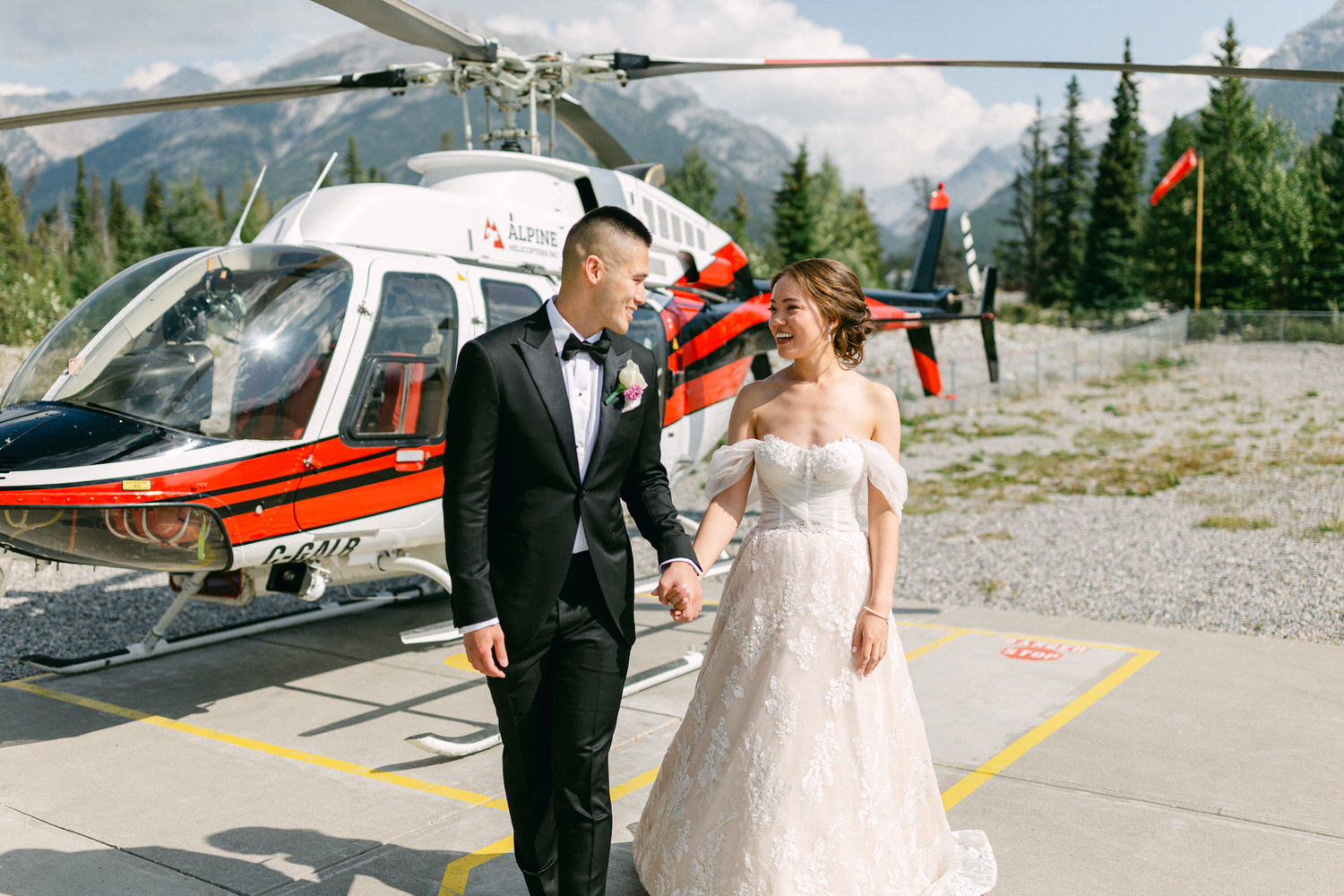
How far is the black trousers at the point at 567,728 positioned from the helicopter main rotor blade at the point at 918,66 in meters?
4.00

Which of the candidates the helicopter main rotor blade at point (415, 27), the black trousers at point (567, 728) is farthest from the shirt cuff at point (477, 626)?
the helicopter main rotor blade at point (415, 27)

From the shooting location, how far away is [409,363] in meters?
5.34

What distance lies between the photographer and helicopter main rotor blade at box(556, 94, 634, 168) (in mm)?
7309

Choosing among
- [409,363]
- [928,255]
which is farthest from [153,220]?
[409,363]

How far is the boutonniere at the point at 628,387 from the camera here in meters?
2.81

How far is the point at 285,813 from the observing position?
413 cm

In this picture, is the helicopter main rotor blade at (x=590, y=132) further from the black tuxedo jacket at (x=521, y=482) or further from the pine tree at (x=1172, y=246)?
the pine tree at (x=1172, y=246)

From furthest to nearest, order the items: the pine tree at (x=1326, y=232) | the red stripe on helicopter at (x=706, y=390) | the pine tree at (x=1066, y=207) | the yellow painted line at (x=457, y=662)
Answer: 1. the pine tree at (x=1066, y=207)
2. the pine tree at (x=1326, y=232)
3. the red stripe on helicopter at (x=706, y=390)
4. the yellow painted line at (x=457, y=662)

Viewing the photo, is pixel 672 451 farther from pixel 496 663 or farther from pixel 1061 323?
pixel 1061 323

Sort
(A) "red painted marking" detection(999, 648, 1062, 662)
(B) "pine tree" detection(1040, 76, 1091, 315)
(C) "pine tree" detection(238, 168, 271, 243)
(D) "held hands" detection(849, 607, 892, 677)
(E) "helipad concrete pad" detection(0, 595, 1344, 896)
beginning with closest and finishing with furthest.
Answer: (D) "held hands" detection(849, 607, 892, 677) < (E) "helipad concrete pad" detection(0, 595, 1344, 896) < (A) "red painted marking" detection(999, 648, 1062, 662) < (C) "pine tree" detection(238, 168, 271, 243) < (B) "pine tree" detection(1040, 76, 1091, 315)

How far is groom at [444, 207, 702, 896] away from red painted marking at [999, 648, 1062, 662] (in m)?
4.25

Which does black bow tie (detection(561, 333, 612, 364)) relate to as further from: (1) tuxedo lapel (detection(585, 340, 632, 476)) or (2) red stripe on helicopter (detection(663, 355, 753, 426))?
(2) red stripe on helicopter (detection(663, 355, 753, 426))

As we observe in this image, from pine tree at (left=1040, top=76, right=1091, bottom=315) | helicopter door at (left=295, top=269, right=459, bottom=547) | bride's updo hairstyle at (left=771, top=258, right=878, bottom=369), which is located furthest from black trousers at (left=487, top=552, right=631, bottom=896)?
pine tree at (left=1040, top=76, right=1091, bottom=315)

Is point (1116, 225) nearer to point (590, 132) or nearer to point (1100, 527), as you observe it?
point (1100, 527)
